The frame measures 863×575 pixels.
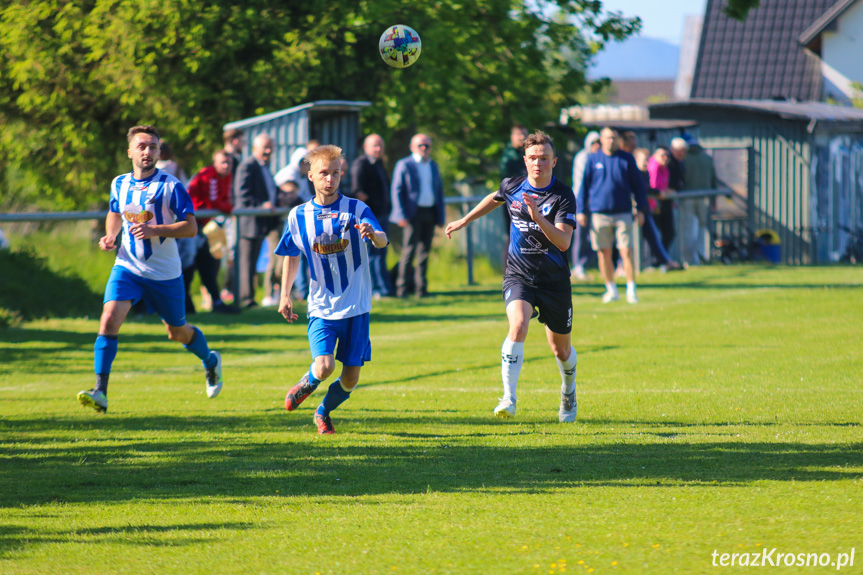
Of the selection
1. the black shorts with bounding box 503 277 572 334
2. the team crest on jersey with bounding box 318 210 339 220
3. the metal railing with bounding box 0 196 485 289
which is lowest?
the black shorts with bounding box 503 277 572 334

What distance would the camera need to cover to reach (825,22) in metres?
39.0

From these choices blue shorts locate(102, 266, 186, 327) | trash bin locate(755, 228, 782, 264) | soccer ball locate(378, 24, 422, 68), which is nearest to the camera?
blue shorts locate(102, 266, 186, 327)

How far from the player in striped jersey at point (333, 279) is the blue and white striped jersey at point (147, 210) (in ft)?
4.79

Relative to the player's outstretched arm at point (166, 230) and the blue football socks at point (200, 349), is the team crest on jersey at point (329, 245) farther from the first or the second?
the blue football socks at point (200, 349)

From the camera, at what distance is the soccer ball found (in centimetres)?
966

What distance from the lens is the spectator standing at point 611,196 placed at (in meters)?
14.4

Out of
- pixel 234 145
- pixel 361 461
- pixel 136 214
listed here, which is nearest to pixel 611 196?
pixel 234 145

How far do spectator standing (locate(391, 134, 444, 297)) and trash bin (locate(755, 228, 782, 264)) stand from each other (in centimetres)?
994

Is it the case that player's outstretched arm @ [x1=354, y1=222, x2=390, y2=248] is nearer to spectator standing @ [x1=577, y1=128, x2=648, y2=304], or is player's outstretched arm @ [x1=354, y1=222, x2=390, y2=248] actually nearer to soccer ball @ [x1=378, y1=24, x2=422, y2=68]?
soccer ball @ [x1=378, y1=24, x2=422, y2=68]

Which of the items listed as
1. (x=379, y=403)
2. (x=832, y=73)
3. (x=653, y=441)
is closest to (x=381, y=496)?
(x=653, y=441)

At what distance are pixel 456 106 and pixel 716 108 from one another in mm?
5924

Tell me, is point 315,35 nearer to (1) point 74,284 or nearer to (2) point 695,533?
(1) point 74,284

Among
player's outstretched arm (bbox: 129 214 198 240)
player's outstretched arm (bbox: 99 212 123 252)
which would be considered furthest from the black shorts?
player's outstretched arm (bbox: 99 212 123 252)

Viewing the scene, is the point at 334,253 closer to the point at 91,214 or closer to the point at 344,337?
the point at 344,337
